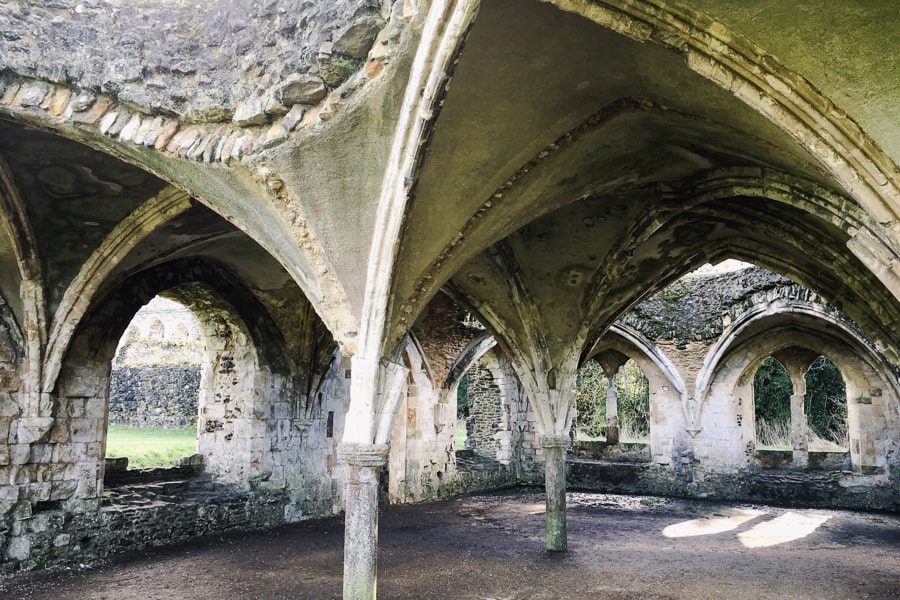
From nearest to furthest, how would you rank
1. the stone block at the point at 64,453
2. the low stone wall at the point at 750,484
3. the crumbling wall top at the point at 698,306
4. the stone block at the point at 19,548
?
the stone block at the point at 19,548, the stone block at the point at 64,453, the low stone wall at the point at 750,484, the crumbling wall top at the point at 698,306

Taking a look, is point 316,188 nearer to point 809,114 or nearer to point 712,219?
point 809,114

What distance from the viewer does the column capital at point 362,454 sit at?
4.61 meters

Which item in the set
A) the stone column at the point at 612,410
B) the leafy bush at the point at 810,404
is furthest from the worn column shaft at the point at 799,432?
the leafy bush at the point at 810,404

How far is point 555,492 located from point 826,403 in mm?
14070

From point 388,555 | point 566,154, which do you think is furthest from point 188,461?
point 566,154

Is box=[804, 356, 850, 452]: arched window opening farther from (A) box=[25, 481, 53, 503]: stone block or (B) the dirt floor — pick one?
(A) box=[25, 481, 53, 503]: stone block

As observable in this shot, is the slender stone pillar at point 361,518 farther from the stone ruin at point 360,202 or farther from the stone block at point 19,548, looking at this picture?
the stone block at point 19,548

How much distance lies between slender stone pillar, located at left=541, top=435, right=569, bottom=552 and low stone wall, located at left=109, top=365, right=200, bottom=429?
33.7 feet

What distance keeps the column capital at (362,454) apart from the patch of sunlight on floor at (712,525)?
17.6 feet

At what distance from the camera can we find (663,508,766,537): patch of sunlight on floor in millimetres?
8766

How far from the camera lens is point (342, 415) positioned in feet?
35.8

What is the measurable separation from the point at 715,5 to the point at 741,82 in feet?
1.28

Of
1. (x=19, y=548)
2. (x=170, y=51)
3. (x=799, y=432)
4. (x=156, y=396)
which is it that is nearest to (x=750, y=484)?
(x=799, y=432)

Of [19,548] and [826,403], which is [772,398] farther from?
[19,548]
